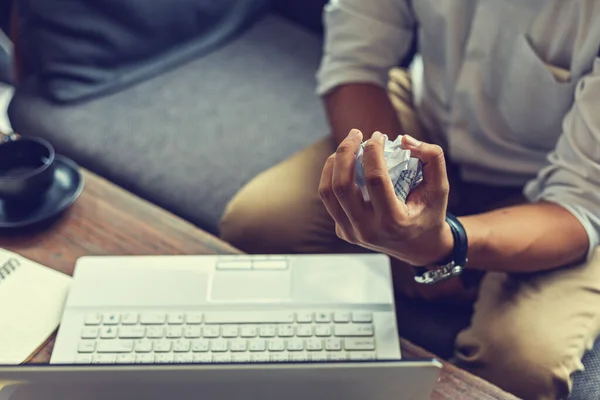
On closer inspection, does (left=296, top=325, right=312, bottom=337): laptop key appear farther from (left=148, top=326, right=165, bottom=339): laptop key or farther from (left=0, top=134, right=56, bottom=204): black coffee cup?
(left=0, top=134, right=56, bottom=204): black coffee cup

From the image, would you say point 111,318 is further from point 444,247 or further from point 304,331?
point 444,247

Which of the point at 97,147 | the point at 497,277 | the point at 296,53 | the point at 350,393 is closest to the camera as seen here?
the point at 350,393

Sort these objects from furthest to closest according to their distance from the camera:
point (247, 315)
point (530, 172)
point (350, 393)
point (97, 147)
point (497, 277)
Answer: point (97, 147) → point (530, 172) → point (497, 277) → point (247, 315) → point (350, 393)

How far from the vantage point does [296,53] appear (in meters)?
1.49

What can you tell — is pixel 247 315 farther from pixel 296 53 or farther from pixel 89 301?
pixel 296 53

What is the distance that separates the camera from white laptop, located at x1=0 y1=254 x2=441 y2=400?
670 mm

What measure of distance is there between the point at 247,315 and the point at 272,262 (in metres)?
0.08

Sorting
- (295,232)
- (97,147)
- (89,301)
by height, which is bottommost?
(97,147)

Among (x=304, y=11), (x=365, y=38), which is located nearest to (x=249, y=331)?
(x=365, y=38)

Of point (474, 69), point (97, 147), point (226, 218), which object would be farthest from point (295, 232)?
point (97, 147)

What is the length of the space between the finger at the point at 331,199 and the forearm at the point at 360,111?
34 cm

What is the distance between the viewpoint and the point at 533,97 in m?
0.93

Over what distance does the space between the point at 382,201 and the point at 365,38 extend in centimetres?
54

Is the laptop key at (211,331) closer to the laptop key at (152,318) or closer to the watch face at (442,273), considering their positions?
the laptop key at (152,318)
